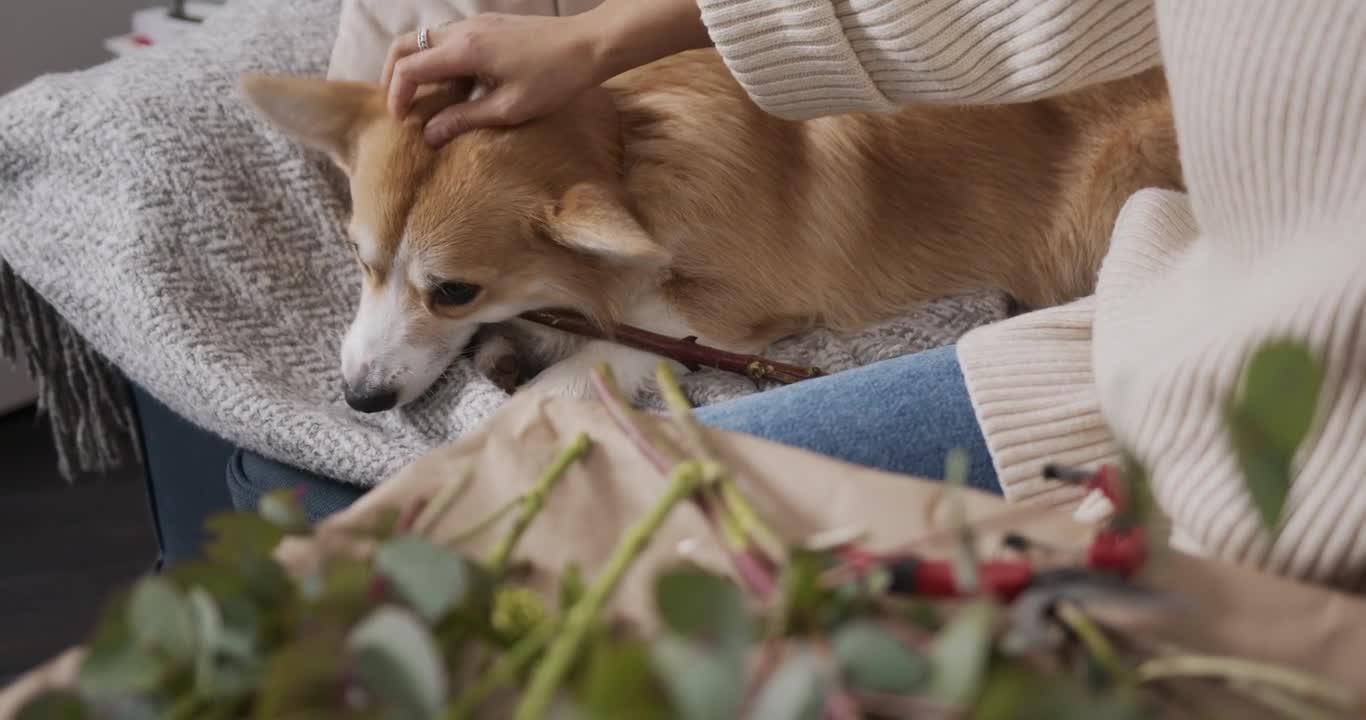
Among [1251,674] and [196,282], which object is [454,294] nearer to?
[196,282]

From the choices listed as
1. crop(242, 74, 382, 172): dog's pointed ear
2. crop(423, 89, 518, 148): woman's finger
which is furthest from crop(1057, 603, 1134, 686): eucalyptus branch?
crop(242, 74, 382, 172): dog's pointed ear

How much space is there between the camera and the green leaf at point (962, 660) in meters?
0.33

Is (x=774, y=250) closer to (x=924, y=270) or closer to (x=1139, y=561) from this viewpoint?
(x=924, y=270)

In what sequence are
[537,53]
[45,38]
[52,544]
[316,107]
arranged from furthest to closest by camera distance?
[45,38]
[52,544]
[316,107]
[537,53]

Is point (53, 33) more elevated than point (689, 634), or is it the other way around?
point (689, 634)

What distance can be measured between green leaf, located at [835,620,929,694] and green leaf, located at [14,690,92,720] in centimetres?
25

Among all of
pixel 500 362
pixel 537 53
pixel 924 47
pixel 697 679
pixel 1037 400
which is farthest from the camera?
pixel 500 362

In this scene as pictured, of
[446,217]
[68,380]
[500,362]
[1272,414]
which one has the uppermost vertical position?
[1272,414]

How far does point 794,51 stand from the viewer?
44.3 inches

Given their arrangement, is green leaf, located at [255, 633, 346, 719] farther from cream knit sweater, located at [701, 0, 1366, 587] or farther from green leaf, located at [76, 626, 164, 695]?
cream knit sweater, located at [701, 0, 1366, 587]

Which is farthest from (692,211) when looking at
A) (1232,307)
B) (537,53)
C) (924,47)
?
(1232,307)

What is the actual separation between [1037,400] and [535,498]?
51 cm

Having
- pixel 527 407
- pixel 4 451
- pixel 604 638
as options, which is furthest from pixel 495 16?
pixel 4 451

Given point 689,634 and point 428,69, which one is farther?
point 428,69
